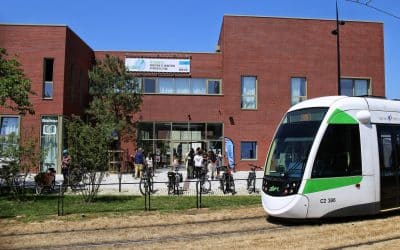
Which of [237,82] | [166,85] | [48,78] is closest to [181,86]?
[166,85]

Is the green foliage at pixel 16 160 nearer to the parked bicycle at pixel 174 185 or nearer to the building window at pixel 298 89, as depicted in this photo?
the parked bicycle at pixel 174 185

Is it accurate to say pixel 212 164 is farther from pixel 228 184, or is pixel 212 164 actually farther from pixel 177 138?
pixel 177 138

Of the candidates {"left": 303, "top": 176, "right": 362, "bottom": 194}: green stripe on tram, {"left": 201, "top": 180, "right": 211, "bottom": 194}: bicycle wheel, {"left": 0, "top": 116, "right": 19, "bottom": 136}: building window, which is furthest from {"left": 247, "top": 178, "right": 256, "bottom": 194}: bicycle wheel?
{"left": 0, "top": 116, "right": 19, "bottom": 136}: building window

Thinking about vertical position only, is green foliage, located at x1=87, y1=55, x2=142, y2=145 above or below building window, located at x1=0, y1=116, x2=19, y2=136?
above

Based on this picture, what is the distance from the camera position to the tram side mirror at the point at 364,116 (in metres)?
12.7

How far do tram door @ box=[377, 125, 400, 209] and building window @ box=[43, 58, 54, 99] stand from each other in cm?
2398

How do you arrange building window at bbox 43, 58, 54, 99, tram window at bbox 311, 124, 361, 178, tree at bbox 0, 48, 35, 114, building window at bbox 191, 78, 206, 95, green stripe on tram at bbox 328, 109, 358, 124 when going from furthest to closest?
building window at bbox 191, 78, 206, 95, building window at bbox 43, 58, 54, 99, tree at bbox 0, 48, 35, 114, green stripe on tram at bbox 328, 109, 358, 124, tram window at bbox 311, 124, 361, 178

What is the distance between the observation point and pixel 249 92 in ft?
124

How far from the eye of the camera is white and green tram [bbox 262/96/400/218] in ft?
39.1

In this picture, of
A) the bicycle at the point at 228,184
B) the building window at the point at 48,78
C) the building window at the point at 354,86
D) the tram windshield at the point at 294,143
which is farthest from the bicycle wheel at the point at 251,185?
the building window at the point at 354,86

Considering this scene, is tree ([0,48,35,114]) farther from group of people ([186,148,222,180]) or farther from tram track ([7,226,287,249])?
tram track ([7,226,287,249])

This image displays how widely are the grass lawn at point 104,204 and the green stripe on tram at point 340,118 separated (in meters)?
4.75

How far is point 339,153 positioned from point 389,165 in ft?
5.92

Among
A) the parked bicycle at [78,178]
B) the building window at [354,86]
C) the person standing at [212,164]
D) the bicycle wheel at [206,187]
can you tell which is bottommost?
the bicycle wheel at [206,187]
